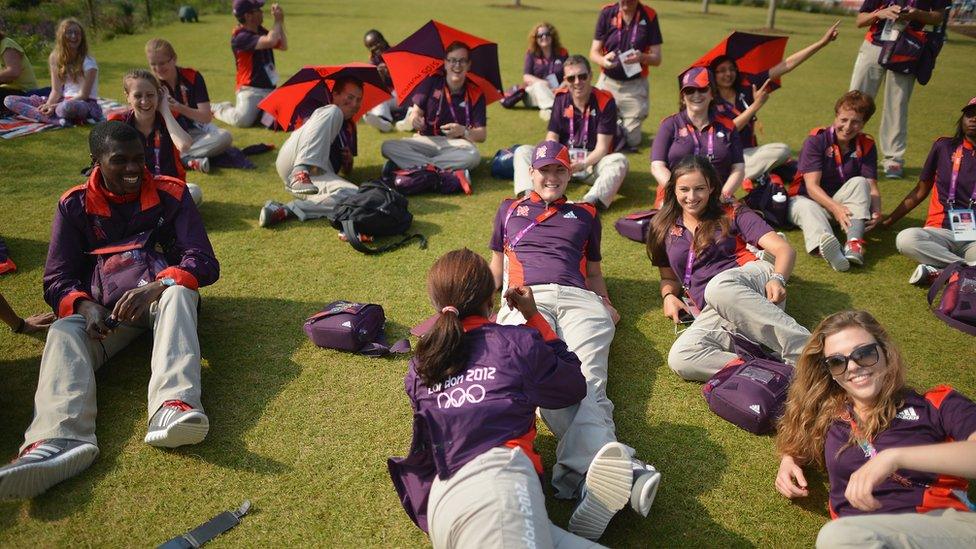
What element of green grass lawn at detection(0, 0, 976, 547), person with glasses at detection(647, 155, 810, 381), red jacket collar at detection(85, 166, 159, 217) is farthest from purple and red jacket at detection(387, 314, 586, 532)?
red jacket collar at detection(85, 166, 159, 217)

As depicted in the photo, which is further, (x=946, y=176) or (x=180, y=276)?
(x=946, y=176)

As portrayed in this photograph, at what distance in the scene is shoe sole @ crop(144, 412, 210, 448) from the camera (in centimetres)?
362

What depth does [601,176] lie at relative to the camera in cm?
752

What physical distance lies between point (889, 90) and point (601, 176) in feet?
13.1

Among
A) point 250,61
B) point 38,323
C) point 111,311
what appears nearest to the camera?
point 111,311

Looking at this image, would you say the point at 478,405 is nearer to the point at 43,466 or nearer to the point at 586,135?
the point at 43,466

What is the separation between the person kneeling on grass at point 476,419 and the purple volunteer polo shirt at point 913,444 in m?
1.07

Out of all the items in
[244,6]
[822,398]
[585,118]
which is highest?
[244,6]

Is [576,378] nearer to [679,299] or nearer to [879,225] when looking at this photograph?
[679,299]

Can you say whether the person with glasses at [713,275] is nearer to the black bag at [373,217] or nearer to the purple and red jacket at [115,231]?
the black bag at [373,217]

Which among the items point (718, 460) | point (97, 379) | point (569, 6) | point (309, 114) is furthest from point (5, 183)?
point (569, 6)

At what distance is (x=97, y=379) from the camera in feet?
14.4

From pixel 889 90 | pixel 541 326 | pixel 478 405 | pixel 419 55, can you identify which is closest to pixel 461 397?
pixel 478 405

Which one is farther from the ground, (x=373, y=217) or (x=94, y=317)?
(x=94, y=317)
